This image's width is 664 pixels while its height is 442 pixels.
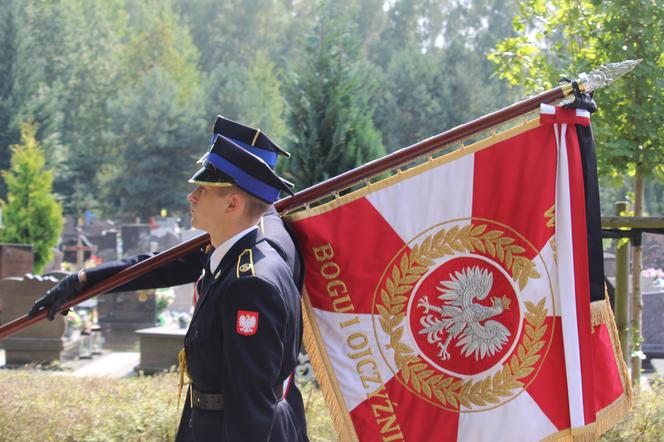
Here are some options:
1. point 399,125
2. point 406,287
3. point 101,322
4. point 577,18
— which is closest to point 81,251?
point 101,322

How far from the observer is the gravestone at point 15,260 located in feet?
47.6

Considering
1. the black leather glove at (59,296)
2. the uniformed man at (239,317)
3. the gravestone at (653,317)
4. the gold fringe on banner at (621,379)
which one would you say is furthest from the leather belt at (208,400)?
the gravestone at (653,317)

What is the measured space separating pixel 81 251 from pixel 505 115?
20368 millimetres

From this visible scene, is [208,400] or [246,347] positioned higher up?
[246,347]

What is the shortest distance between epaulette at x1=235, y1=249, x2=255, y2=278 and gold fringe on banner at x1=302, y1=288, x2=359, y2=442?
2.71 feet

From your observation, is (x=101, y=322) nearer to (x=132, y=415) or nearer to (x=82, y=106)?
(x=132, y=415)

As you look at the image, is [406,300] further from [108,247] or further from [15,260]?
[108,247]

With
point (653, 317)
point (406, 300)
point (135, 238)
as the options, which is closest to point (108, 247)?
point (135, 238)

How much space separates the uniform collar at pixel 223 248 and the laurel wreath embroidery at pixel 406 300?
0.80m

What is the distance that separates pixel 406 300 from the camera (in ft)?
11.0

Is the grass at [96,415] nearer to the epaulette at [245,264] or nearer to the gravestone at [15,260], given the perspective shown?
the epaulette at [245,264]

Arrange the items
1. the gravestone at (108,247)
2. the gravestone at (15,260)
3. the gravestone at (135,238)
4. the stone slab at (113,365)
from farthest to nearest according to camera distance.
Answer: the gravestone at (108,247), the gravestone at (135,238), the gravestone at (15,260), the stone slab at (113,365)

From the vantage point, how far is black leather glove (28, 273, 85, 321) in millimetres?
3312

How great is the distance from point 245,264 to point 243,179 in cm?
28
